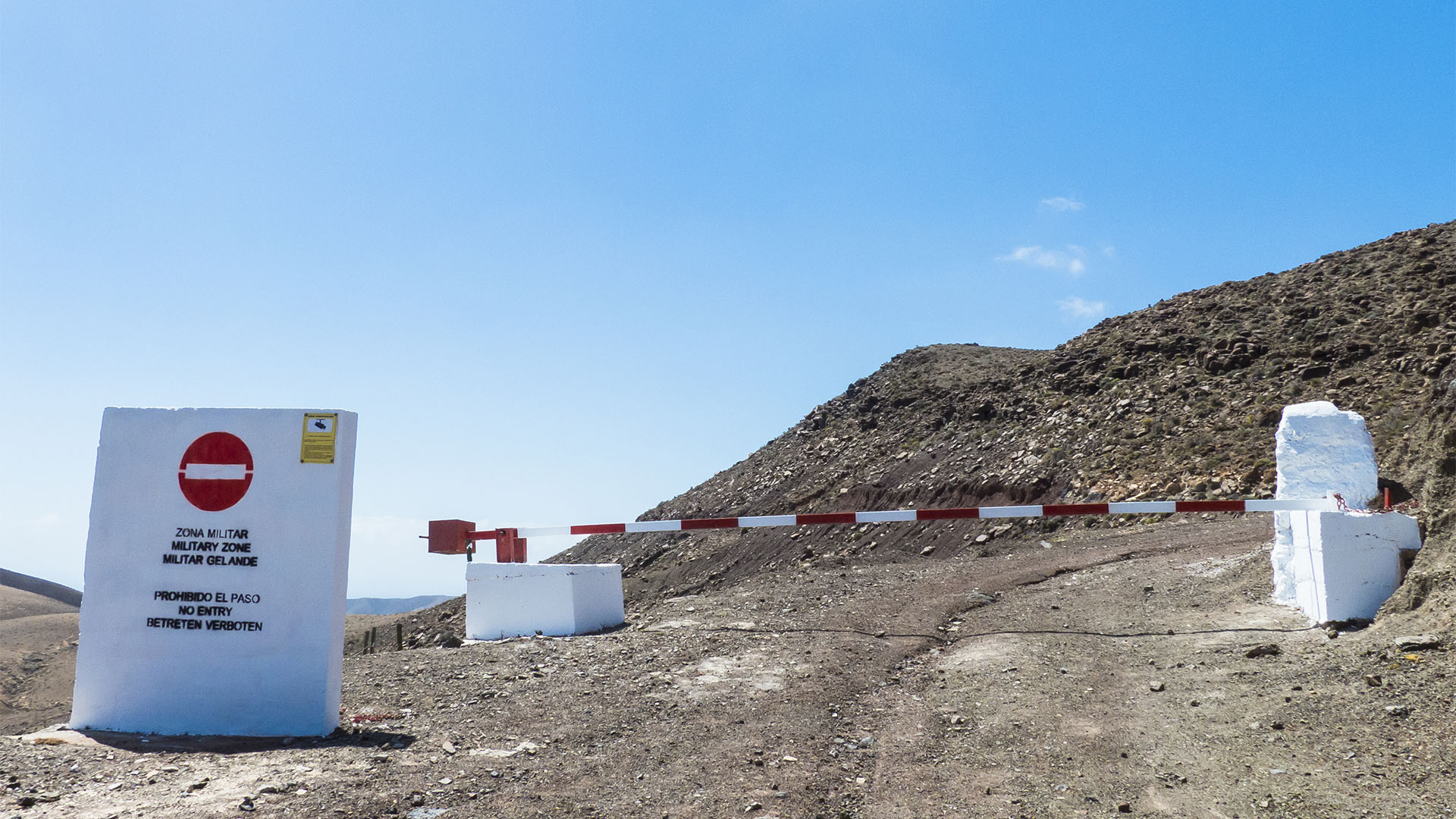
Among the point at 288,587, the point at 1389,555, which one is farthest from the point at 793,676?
the point at 1389,555

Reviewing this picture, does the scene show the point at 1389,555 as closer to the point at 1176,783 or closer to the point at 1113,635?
the point at 1113,635

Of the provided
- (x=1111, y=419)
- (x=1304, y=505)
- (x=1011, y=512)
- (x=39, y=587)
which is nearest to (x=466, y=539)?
(x=1011, y=512)

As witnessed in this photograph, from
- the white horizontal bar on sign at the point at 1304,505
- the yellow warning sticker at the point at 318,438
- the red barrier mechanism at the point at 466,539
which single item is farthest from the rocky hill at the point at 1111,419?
the yellow warning sticker at the point at 318,438

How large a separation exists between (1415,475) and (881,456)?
24171mm

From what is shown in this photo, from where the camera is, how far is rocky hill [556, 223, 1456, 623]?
21953 mm

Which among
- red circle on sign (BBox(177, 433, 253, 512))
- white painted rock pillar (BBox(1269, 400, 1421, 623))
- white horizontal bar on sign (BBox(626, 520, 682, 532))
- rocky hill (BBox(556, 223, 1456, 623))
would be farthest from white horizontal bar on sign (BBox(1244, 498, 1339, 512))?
red circle on sign (BBox(177, 433, 253, 512))

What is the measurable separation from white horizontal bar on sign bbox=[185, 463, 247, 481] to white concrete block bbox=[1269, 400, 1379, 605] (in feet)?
28.9

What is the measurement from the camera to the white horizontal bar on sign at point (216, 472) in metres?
6.58

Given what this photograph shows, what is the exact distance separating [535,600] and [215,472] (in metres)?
4.49

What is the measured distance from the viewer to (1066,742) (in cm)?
564

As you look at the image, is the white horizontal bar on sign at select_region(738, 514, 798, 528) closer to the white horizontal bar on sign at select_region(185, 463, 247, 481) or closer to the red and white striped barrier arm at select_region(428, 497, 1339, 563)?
the red and white striped barrier arm at select_region(428, 497, 1339, 563)

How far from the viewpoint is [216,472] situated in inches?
260

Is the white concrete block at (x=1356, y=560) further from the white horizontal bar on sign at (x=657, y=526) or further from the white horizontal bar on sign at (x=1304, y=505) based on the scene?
the white horizontal bar on sign at (x=657, y=526)

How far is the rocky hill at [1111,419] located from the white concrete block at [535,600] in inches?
418
